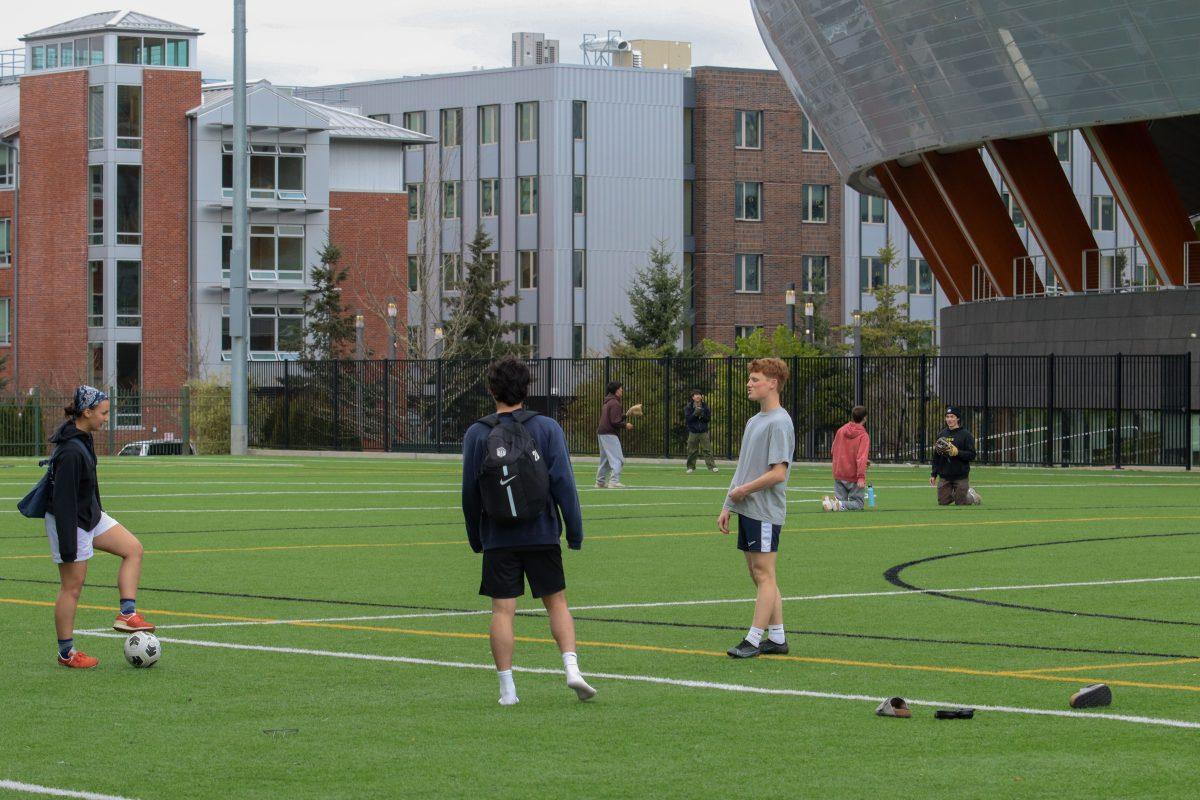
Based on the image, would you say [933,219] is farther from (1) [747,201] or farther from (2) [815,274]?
(2) [815,274]

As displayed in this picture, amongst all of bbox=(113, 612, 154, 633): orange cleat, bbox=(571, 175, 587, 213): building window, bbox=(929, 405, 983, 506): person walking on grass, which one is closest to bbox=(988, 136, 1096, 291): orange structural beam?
bbox=(929, 405, 983, 506): person walking on grass

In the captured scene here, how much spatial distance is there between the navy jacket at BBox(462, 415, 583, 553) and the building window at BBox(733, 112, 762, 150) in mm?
73728

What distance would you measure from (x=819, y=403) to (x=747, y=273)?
124ft

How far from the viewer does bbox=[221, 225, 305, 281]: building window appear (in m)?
72.0

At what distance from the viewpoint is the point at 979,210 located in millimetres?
50688

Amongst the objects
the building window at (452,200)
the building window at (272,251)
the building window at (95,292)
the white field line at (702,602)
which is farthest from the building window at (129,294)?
the white field line at (702,602)

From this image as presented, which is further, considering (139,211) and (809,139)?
(809,139)

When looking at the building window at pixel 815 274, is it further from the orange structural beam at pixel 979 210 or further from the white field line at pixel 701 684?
the white field line at pixel 701 684

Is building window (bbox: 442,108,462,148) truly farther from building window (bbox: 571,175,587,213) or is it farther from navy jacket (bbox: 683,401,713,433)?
navy jacket (bbox: 683,401,713,433)

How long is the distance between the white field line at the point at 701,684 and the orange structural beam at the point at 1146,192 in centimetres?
3686

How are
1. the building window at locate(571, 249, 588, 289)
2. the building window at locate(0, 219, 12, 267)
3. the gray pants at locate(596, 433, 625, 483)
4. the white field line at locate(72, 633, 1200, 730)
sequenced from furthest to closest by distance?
1. the building window at locate(571, 249, 588, 289)
2. the building window at locate(0, 219, 12, 267)
3. the gray pants at locate(596, 433, 625, 483)
4. the white field line at locate(72, 633, 1200, 730)

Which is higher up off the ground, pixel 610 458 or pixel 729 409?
pixel 729 409

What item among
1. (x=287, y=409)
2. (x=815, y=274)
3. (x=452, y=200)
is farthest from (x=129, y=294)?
(x=815, y=274)

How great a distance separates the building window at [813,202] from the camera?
277 ft
